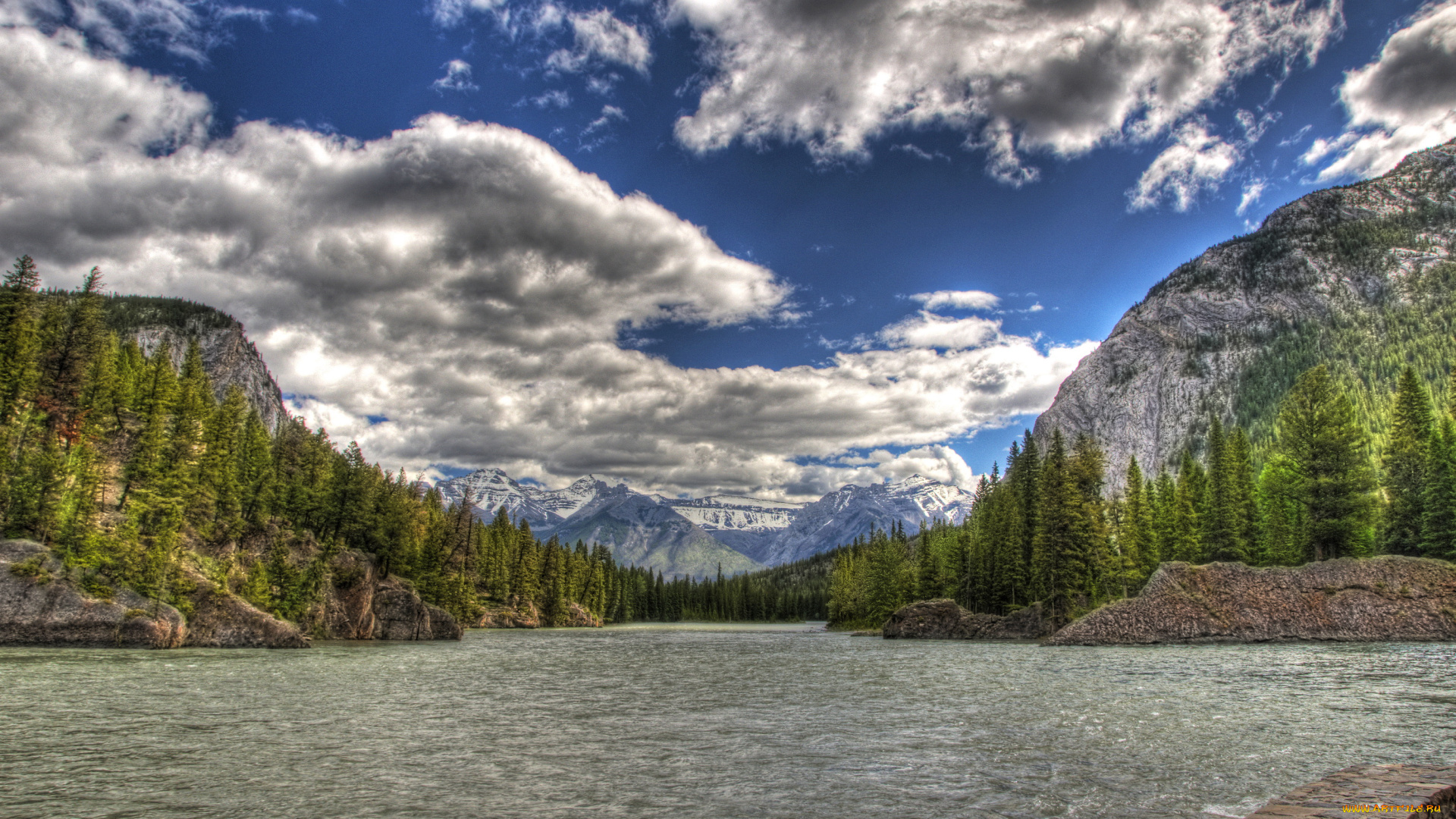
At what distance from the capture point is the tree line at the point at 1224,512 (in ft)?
216

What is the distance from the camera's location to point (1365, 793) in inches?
379

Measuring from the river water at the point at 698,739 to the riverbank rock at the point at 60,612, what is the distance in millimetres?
15655

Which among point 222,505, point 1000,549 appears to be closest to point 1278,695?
point 1000,549

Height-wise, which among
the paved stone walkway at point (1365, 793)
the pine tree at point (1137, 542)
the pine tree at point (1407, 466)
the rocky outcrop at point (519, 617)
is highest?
the pine tree at point (1407, 466)

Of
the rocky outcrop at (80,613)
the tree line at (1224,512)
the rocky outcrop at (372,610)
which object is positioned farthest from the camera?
the rocky outcrop at (372,610)

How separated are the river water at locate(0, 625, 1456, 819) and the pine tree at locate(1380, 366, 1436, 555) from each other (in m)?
40.1

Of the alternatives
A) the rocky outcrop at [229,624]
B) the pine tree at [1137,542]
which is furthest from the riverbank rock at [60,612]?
the pine tree at [1137,542]

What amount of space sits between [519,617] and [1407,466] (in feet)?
408

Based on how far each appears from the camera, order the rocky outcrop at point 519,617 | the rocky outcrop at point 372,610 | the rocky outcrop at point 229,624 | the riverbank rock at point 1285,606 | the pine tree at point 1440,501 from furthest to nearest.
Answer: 1. the rocky outcrop at point 519,617
2. the rocky outcrop at point 372,610
3. the pine tree at point 1440,501
4. the rocky outcrop at point 229,624
5. the riverbank rock at point 1285,606

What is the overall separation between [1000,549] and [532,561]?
87674 mm

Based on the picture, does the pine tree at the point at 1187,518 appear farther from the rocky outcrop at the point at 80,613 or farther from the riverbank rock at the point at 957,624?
the rocky outcrop at the point at 80,613

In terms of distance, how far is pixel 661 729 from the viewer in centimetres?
2098

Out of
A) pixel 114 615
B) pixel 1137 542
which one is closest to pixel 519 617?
pixel 114 615

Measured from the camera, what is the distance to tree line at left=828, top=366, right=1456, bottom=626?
216 ft
